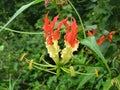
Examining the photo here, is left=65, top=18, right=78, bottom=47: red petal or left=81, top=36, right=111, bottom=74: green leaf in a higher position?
left=65, top=18, right=78, bottom=47: red petal

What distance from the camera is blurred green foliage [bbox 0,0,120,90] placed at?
167 centimetres

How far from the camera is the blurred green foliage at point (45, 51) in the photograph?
5.46ft

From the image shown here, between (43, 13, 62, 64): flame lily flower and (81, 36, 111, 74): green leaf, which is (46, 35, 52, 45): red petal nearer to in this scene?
(43, 13, 62, 64): flame lily flower

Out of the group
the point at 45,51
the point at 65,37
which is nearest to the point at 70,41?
the point at 65,37

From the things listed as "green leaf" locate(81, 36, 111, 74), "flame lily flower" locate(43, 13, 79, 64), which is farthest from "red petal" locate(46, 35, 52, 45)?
"green leaf" locate(81, 36, 111, 74)

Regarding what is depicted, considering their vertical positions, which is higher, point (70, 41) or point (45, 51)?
point (70, 41)

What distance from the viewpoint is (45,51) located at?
327 cm

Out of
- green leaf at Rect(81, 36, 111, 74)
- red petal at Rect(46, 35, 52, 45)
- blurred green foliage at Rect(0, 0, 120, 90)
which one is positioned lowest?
blurred green foliage at Rect(0, 0, 120, 90)

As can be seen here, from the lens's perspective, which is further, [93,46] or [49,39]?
[49,39]

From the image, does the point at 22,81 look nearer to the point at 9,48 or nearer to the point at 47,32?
the point at 9,48

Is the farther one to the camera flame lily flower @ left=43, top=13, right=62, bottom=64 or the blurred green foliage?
the blurred green foliage

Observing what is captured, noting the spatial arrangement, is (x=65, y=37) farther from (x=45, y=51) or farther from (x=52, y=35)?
(x=45, y=51)

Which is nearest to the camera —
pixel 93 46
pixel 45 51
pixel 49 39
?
pixel 93 46

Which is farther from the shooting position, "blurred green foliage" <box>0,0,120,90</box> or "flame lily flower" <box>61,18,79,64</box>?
"blurred green foliage" <box>0,0,120,90</box>
